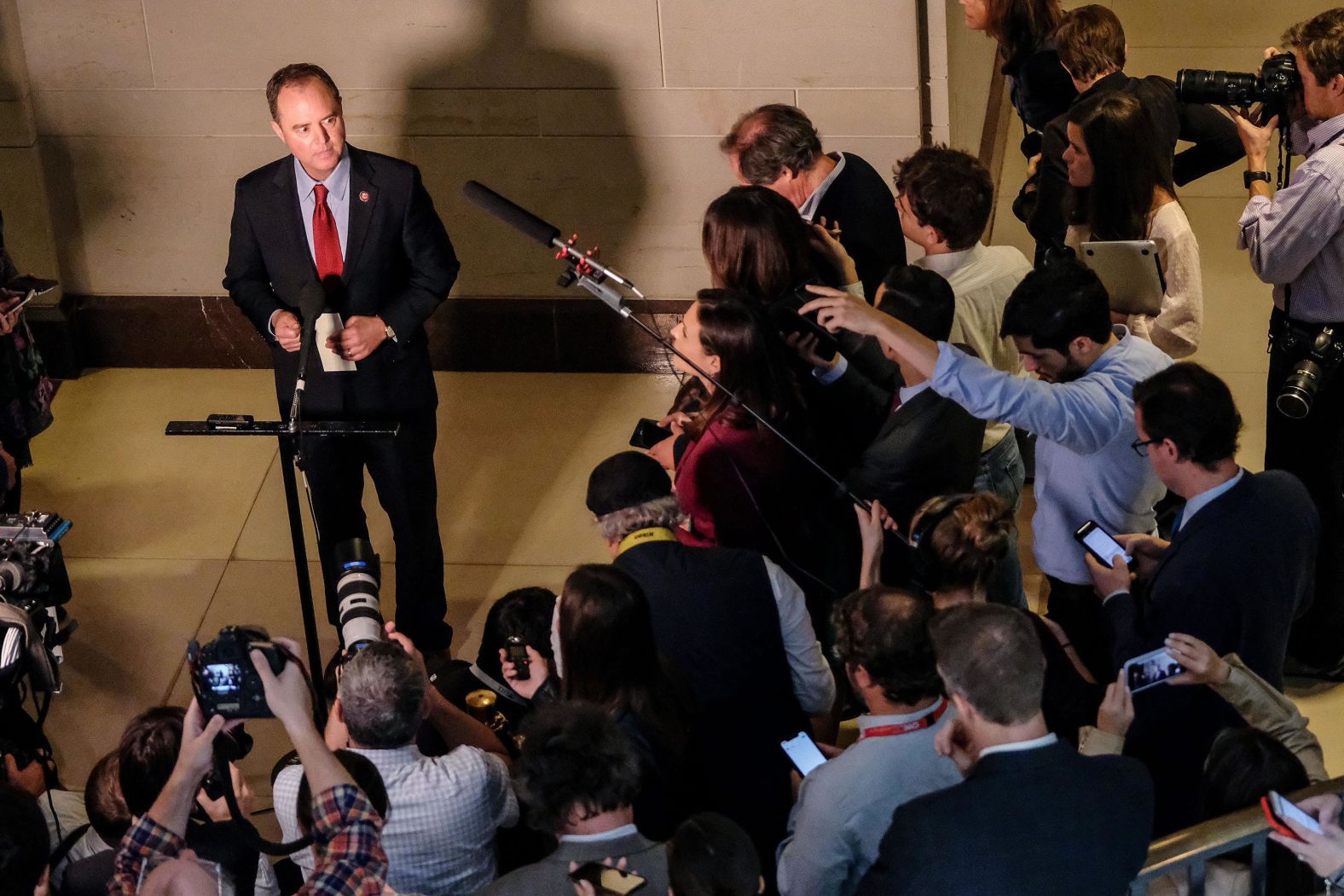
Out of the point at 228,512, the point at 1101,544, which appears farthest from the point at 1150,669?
the point at 228,512

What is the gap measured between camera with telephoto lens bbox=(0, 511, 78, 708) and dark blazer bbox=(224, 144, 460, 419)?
0.85 m

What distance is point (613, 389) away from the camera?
6629mm

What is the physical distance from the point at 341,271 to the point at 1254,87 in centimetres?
271

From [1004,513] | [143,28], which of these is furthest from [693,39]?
[1004,513]

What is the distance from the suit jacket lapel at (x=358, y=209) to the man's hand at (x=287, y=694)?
2.02 metres

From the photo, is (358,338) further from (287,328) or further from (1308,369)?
(1308,369)

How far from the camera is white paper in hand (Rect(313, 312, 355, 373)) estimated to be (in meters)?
4.45

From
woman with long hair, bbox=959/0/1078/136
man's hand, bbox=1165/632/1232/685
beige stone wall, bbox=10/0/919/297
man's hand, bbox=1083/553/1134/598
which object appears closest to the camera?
man's hand, bbox=1165/632/1232/685

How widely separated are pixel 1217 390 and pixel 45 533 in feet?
9.63

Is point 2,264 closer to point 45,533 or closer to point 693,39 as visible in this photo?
point 45,533

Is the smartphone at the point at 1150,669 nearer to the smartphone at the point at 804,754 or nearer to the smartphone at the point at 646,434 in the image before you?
the smartphone at the point at 804,754

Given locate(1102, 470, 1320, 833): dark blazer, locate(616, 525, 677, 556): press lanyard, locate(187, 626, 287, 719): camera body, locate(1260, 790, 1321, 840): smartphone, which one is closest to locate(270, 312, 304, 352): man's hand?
locate(616, 525, 677, 556): press lanyard

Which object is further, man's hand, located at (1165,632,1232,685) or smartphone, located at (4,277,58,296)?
smartphone, located at (4,277,58,296)

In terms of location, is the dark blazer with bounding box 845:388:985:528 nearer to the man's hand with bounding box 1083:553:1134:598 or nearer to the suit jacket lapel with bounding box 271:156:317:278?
the man's hand with bounding box 1083:553:1134:598
